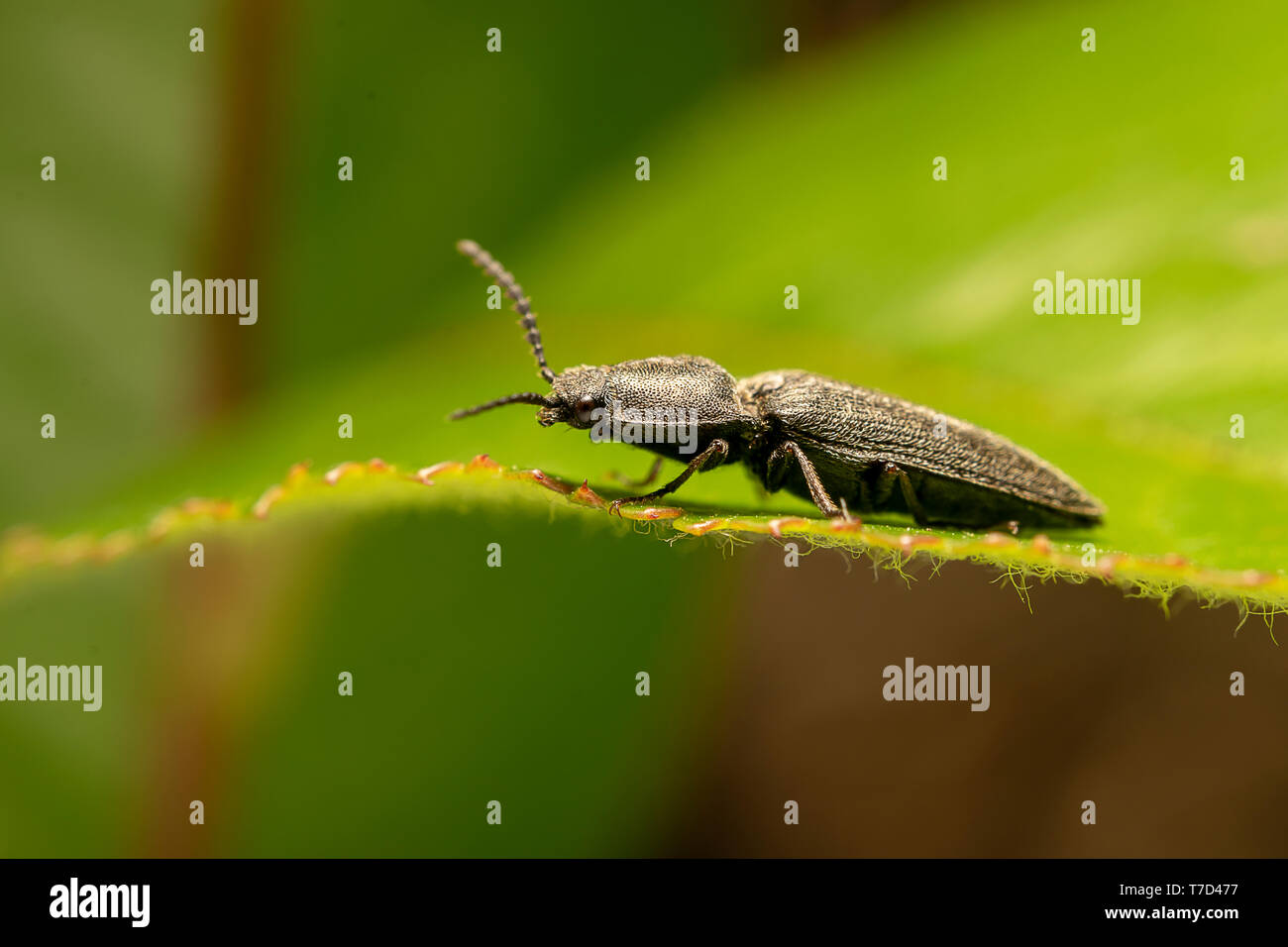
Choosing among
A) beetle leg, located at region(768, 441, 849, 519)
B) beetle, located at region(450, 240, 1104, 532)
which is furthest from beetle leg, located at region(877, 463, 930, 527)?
beetle leg, located at region(768, 441, 849, 519)

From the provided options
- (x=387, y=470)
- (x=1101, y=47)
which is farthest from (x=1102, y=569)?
(x=1101, y=47)

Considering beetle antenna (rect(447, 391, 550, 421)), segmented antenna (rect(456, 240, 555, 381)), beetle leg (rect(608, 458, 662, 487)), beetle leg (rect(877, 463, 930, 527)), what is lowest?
beetle leg (rect(877, 463, 930, 527))

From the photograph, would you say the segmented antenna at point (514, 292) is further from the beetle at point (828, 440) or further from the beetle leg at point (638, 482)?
the beetle leg at point (638, 482)

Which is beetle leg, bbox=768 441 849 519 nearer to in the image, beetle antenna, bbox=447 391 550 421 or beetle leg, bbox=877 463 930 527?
beetle leg, bbox=877 463 930 527

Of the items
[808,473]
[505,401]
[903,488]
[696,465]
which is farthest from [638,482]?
[903,488]

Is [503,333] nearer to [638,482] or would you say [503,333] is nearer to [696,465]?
[638,482]

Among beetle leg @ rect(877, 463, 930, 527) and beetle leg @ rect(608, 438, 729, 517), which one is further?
beetle leg @ rect(877, 463, 930, 527)
